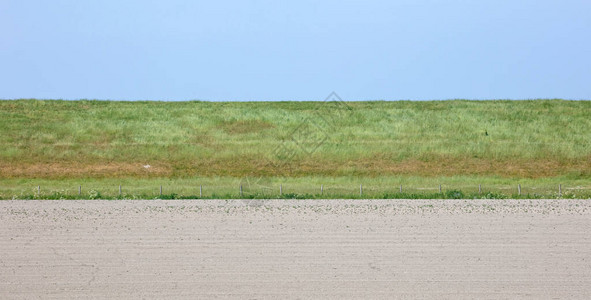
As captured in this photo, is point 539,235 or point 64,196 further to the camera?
point 64,196

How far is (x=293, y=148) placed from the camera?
186 feet

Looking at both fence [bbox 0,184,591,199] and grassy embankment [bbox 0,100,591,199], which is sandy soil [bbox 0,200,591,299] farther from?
grassy embankment [bbox 0,100,591,199]

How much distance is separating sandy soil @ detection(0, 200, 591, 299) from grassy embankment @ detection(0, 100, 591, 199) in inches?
305

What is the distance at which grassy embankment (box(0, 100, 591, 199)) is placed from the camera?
1804 inches

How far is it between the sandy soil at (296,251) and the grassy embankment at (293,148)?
7.73 metres

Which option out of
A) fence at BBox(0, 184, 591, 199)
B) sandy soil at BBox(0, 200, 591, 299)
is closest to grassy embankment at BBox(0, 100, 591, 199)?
fence at BBox(0, 184, 591, 199)

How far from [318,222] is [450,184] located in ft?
64.2

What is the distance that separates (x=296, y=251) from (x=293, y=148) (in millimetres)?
35236

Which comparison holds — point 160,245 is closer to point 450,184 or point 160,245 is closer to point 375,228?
point 375,228

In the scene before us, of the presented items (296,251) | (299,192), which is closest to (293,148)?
(299,192)

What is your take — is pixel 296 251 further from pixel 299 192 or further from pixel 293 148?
pixel 293 148

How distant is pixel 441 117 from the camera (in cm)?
6562

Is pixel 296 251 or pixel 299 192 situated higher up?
pixel 299 192

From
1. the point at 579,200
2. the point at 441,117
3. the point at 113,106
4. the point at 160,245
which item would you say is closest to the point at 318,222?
the point at 160,245
